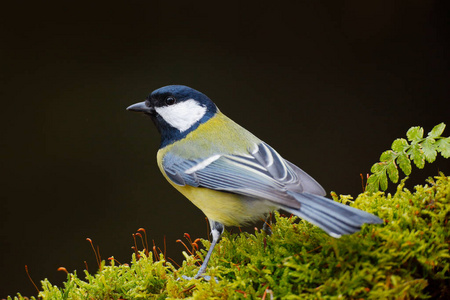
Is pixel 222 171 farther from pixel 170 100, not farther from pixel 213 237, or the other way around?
pixel 170 100

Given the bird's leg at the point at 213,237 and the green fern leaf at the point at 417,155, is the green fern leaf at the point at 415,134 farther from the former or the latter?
the bird's leg at the point at 213,237

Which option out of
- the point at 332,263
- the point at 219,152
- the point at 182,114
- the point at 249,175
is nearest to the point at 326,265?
the point at 332,263

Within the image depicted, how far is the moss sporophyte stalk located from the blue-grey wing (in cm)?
9

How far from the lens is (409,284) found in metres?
0.73

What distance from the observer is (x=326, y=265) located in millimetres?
829

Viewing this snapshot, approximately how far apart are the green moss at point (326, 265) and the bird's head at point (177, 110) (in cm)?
42

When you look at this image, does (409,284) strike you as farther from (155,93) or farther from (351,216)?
(155,93)

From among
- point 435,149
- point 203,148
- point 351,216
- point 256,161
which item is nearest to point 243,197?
point 256,161

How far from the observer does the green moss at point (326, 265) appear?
77 centimetres

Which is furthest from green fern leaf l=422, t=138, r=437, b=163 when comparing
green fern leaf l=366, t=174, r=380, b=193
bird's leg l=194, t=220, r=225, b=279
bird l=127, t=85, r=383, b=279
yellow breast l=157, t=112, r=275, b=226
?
bird's leg l=194, t=220, r=225, b=279

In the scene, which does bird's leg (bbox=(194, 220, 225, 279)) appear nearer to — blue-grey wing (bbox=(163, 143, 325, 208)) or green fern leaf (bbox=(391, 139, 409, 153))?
blue-grey wing (bbox=(163, 143, 325, 208))

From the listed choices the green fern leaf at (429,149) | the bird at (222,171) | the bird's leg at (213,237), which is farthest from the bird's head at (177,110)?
the green fern leaf at (429,149)

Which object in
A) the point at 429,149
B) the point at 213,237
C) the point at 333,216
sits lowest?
the point at 213,237

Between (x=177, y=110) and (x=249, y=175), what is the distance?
368 millimetres
